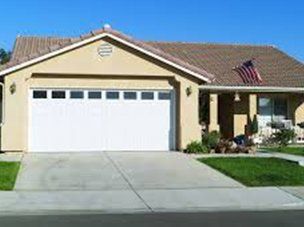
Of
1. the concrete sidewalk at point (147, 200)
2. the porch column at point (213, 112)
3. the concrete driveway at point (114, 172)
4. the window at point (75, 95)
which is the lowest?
the concrete sidewalk at point (147, 200)

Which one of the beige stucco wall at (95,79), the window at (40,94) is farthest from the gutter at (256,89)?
the window at (40,94)

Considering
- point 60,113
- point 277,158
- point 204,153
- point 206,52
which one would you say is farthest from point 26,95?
point 206,52

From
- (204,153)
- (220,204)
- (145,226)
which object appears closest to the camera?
(145,226)

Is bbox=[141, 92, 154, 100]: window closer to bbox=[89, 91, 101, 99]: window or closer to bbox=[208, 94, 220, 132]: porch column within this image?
bbox=[89, 91, 101, 99]: window

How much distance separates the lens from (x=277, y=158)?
2317 centimetres

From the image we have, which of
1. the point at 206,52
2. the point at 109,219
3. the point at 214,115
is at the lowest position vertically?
Answer: the point at 109,219

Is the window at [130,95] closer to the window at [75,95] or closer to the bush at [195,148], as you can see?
the window at [75,95]

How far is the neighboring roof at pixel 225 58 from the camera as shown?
1206 inches

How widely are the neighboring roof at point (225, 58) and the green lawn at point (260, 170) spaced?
22.4ft

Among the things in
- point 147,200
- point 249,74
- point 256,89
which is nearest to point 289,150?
point 249,74

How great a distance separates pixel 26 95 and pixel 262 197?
1084 centimetres

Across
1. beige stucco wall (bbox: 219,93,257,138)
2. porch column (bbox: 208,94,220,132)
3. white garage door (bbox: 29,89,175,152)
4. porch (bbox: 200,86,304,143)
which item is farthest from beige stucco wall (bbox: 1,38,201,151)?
beige stucco wall (bbox: 219,93,257,138)

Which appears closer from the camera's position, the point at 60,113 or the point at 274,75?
the point at 60,113

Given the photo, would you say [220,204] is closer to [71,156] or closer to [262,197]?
[262,197]
